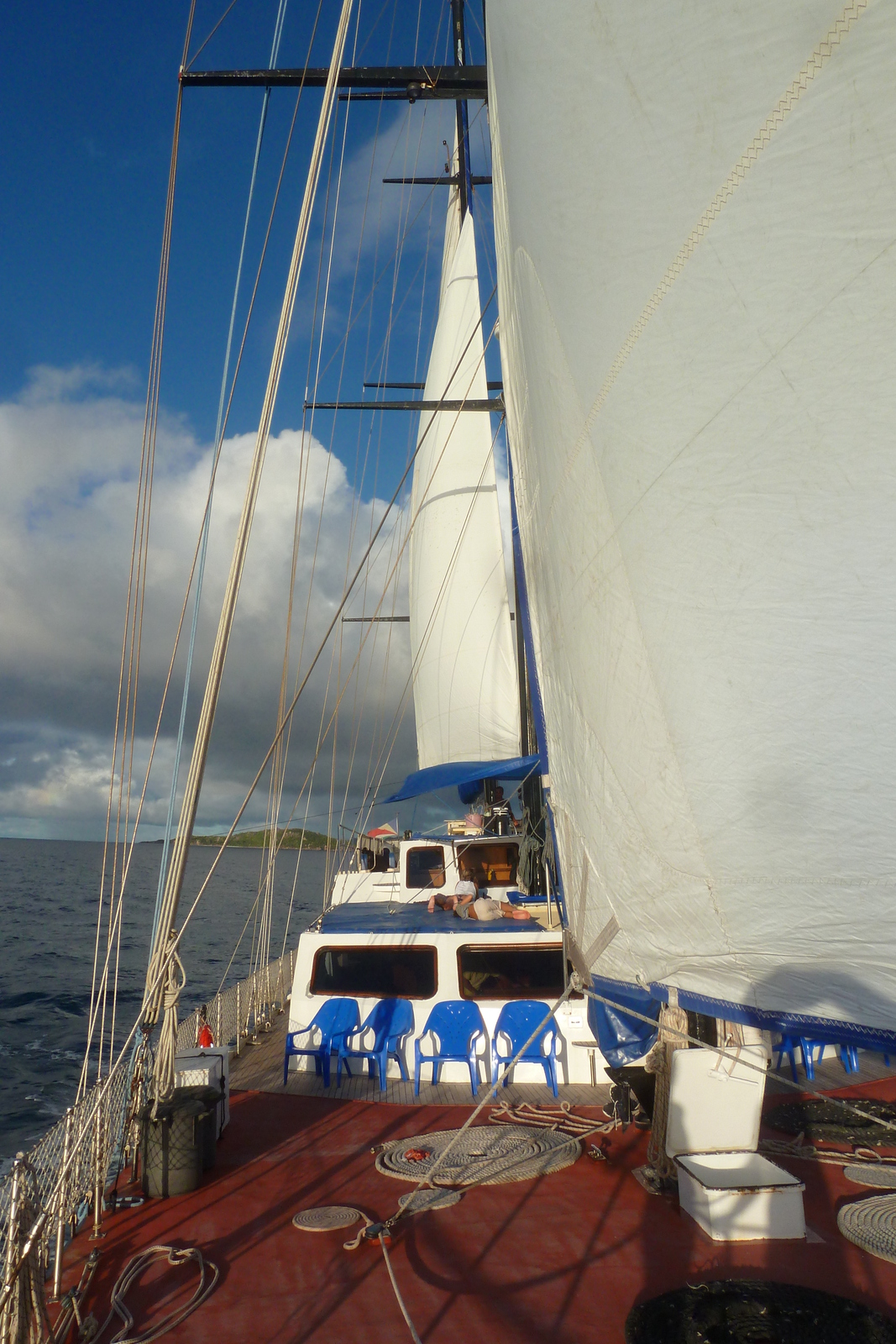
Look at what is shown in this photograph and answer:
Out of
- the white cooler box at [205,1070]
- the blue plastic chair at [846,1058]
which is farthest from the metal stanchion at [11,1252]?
the blue plastic chair at [846,1058]

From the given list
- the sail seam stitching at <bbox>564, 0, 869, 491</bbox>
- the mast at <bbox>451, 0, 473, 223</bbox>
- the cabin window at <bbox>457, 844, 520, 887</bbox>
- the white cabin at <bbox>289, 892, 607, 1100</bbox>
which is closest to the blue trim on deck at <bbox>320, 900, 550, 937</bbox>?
the white cabin at <bbox>289, 892, 607, 1100</bbox>

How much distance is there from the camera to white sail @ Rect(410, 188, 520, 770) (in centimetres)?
1792

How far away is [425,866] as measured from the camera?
1426 centimetres

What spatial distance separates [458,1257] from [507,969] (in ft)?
12.8

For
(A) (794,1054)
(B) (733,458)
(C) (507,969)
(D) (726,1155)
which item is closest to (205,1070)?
(C) (507,969)

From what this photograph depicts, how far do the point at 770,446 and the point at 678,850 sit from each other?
4.44 ft

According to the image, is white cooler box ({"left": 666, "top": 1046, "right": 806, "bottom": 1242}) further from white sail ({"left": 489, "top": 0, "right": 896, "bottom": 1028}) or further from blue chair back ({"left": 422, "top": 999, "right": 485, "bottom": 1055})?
blue chair back ({"left": 422, "top": 999, "right": 485, "bottom": 1055})

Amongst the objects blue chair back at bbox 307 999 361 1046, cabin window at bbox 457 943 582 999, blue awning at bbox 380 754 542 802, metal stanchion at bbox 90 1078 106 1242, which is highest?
blue awning at bbox 380 754 542 802

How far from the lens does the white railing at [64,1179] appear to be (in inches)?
135

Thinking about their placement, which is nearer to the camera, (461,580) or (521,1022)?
(521,1022)

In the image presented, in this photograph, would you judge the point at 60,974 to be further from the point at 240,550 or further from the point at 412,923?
the point at 240,550

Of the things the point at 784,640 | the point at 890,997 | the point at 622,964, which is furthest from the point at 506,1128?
the point at 784,640

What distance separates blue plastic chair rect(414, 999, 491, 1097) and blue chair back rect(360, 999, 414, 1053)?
20 centimetres

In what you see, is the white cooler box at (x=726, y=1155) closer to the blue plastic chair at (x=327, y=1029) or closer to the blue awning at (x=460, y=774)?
the blue plastic chair at (x=327, y=1029)
